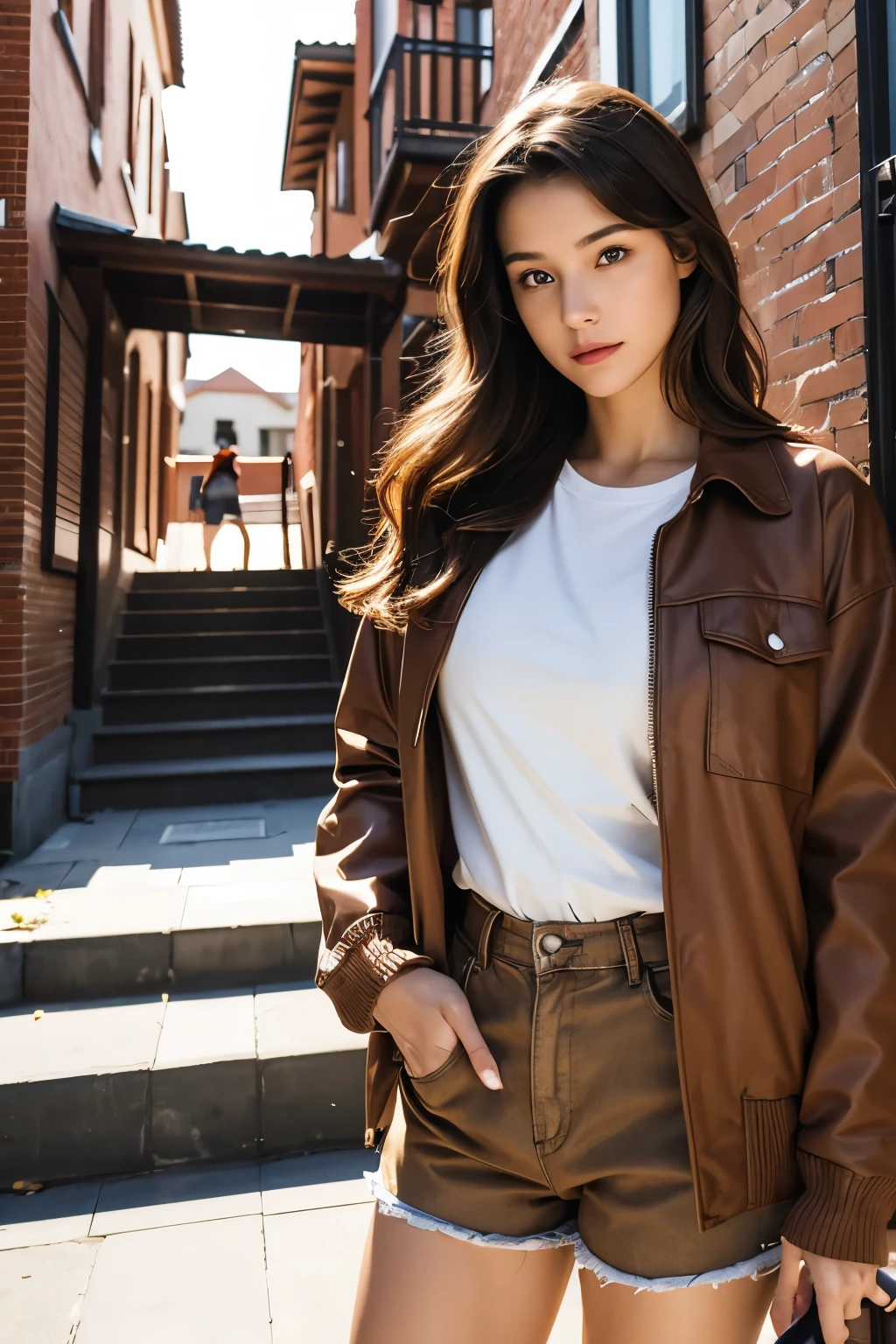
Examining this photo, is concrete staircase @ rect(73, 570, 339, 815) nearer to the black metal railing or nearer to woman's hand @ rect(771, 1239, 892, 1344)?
the black metal railing

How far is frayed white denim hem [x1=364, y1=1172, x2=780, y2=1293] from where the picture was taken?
44.8 inches

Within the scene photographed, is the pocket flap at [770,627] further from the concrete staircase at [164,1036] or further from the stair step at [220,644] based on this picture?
the stair step at [220,644]

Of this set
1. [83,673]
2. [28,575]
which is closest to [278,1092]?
[28,575]

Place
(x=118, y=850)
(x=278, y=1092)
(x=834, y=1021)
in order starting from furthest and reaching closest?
(x=118, y=850)
(x=278, y=1092)
(x=834, y=1021)

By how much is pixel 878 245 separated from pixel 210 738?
603cm

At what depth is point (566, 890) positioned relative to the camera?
1.24 meters

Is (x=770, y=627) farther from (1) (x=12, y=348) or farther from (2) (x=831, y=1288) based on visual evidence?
(1) (x=12, y=348)

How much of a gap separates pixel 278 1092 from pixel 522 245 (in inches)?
107

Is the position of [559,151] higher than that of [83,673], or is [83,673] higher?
[559,151]

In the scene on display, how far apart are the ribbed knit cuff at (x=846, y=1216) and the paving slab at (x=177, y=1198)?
85.8 inches

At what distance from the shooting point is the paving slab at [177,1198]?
279cm

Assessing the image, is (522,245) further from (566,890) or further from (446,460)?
(566,890)

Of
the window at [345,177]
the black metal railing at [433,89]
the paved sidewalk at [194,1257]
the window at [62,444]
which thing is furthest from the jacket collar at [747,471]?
the window at [345,177]

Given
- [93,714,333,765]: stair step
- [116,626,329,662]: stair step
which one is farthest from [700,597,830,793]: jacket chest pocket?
[116,626,329,662]: stair step
